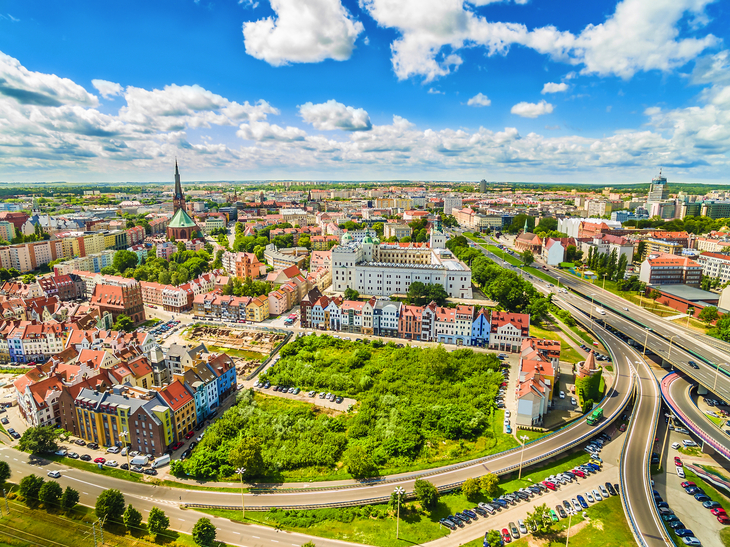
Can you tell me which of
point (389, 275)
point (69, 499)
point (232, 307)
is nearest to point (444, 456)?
point (69, 499)

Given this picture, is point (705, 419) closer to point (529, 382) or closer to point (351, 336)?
point (529, 382)

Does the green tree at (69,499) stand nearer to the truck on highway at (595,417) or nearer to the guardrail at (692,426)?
the truck on highway at (595,417)

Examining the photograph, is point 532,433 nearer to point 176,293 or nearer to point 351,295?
point 351,295

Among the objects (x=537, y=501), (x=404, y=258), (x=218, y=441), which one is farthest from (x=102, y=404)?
(x=404, y=258)

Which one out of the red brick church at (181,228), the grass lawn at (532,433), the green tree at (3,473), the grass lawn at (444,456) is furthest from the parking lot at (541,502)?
the red brick church at (181,228)

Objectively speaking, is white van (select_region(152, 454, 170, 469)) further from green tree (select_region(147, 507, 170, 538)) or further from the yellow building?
the yellow building

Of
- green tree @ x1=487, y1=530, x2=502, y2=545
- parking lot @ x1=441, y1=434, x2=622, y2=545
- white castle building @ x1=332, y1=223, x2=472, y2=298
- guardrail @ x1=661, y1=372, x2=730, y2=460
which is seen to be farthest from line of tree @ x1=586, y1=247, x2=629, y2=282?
green tree @ x1=487, y1=530, x2=502, y2=545
